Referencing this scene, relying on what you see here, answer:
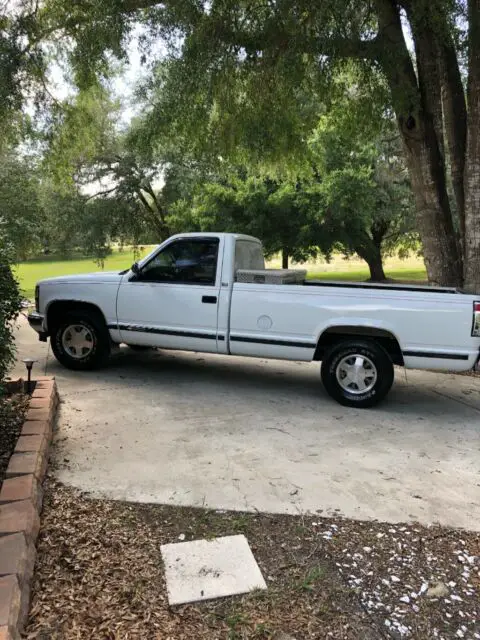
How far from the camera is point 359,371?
5.84 metres

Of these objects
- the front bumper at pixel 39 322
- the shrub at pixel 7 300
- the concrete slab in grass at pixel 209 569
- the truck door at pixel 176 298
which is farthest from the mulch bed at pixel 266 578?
the front bumper at pixel 39 322

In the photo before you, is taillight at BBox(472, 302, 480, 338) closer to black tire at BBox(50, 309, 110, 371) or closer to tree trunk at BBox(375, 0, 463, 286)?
tree trunk at BBox(375, 0, 463, 286)

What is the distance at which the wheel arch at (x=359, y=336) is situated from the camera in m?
5.73

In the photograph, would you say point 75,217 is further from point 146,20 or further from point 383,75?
point 383,75

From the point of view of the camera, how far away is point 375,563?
2979 millimetres

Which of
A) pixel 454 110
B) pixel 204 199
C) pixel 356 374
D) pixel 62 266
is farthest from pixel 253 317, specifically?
pixel 62 266

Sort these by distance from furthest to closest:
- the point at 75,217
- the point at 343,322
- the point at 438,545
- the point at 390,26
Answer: the point at 75,217, the point at 390,26, the point at 343,322, the point at 438,545

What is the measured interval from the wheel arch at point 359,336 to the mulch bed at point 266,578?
8.65 ft


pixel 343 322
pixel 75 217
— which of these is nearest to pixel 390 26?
pixel 343 322

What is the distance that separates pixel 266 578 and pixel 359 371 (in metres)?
3.32

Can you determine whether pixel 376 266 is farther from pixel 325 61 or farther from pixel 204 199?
pixel 325 61

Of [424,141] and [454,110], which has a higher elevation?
[454,110]

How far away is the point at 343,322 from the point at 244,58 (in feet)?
15.6

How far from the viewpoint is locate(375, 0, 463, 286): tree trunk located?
7812mm
